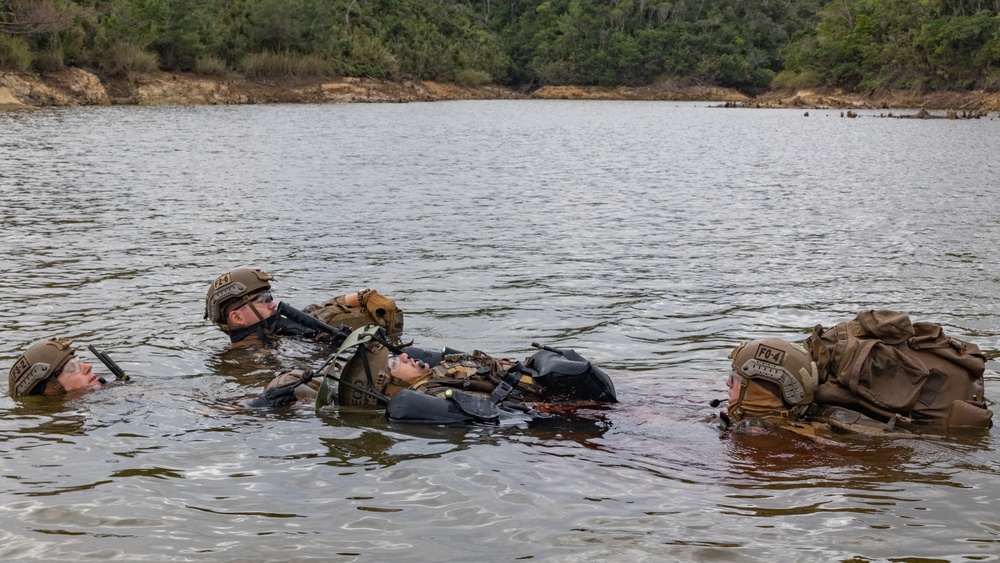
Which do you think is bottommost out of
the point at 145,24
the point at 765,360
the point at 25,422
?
the point at 25,422

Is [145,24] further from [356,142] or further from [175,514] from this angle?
[175,514]

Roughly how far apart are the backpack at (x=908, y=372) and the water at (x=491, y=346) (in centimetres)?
29

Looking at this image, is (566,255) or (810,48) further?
(810,48)

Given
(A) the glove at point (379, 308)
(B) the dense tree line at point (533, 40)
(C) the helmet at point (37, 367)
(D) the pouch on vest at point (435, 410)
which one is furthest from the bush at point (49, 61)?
(D) the pouch on vest at point (435, 410)

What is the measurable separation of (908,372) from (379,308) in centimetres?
584

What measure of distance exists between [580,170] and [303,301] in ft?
76.0

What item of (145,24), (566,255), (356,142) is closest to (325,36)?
(145,24)

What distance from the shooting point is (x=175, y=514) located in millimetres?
6262

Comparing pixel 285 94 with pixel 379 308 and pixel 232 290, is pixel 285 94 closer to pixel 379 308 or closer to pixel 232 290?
pixel 379 308

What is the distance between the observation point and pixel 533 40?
6713 inches

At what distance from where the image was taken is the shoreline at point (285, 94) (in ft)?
241

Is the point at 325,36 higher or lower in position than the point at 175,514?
higher

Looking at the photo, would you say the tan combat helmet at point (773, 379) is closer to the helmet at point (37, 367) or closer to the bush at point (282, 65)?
the helmet at point (37, 367)

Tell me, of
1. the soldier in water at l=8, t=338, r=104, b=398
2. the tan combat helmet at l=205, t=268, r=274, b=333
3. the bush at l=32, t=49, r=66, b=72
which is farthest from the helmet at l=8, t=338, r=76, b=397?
the bush at l=32, t=49, r=66, b=72
